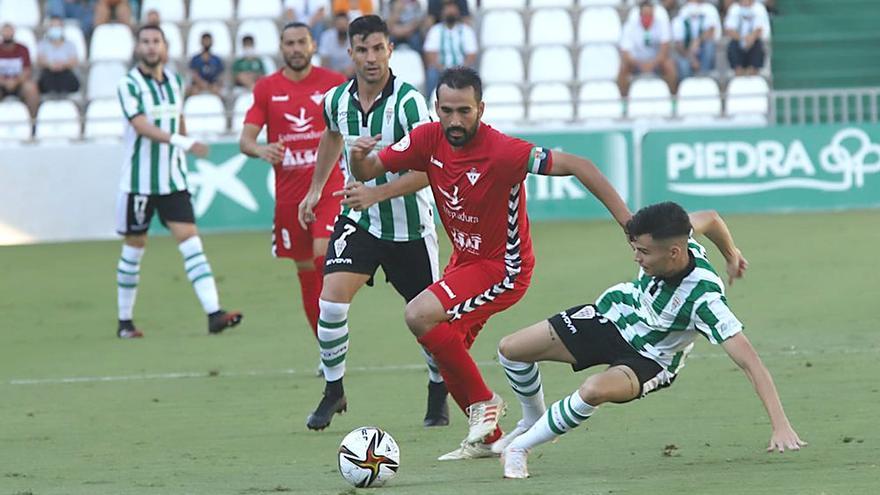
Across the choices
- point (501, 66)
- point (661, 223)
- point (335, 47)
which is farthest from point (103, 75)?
point (661, 223)

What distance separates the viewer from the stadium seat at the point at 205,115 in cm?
2094

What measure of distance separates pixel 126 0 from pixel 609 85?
7541 millimetres

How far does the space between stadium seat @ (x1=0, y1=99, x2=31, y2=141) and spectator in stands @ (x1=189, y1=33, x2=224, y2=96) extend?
2.25 metres

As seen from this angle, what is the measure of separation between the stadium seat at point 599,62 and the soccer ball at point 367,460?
16.2 meters

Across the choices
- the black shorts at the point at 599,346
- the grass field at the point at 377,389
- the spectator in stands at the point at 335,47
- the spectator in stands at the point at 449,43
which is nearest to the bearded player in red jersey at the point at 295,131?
the grass field at the point at 377,389

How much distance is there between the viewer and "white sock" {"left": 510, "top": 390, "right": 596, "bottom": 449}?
716 centimetres

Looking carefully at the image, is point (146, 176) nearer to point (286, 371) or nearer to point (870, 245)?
point (286, 371)

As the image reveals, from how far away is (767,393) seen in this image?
22.4 feet

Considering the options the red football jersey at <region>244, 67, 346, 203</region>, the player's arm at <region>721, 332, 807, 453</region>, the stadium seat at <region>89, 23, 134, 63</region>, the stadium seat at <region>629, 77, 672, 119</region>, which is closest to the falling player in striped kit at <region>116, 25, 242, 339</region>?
the red football jersey at <region>244, 67, 346, 203</region>

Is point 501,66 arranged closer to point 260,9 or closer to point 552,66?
point 552,66

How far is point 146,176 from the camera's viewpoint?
13828 millimetres

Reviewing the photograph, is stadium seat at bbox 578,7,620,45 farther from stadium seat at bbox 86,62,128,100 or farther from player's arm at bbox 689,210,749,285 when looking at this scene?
player's arm at bbox 689,210,749,285

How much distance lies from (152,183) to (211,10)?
1136cm

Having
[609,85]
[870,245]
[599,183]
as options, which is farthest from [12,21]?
[599,183]
